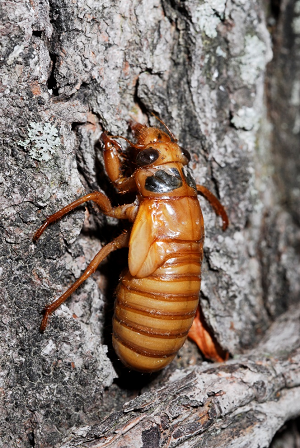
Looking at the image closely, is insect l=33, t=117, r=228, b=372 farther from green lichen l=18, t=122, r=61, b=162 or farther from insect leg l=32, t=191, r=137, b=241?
green lichen l=18, t=122, r=61, b=162

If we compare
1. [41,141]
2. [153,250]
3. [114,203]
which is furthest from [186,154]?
[41,141]

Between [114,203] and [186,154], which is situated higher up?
[186,154]

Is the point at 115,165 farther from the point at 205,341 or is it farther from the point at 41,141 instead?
the point at 205,341

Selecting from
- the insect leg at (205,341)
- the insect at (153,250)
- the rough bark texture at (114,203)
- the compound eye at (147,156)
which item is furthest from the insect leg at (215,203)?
the insect leg at (205,341)

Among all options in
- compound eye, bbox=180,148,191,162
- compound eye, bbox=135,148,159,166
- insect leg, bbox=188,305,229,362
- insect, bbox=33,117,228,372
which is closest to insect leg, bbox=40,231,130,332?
insect, bbox=33,117,228,372

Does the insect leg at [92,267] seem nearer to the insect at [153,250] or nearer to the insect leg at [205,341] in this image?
the insect at [153,250]
